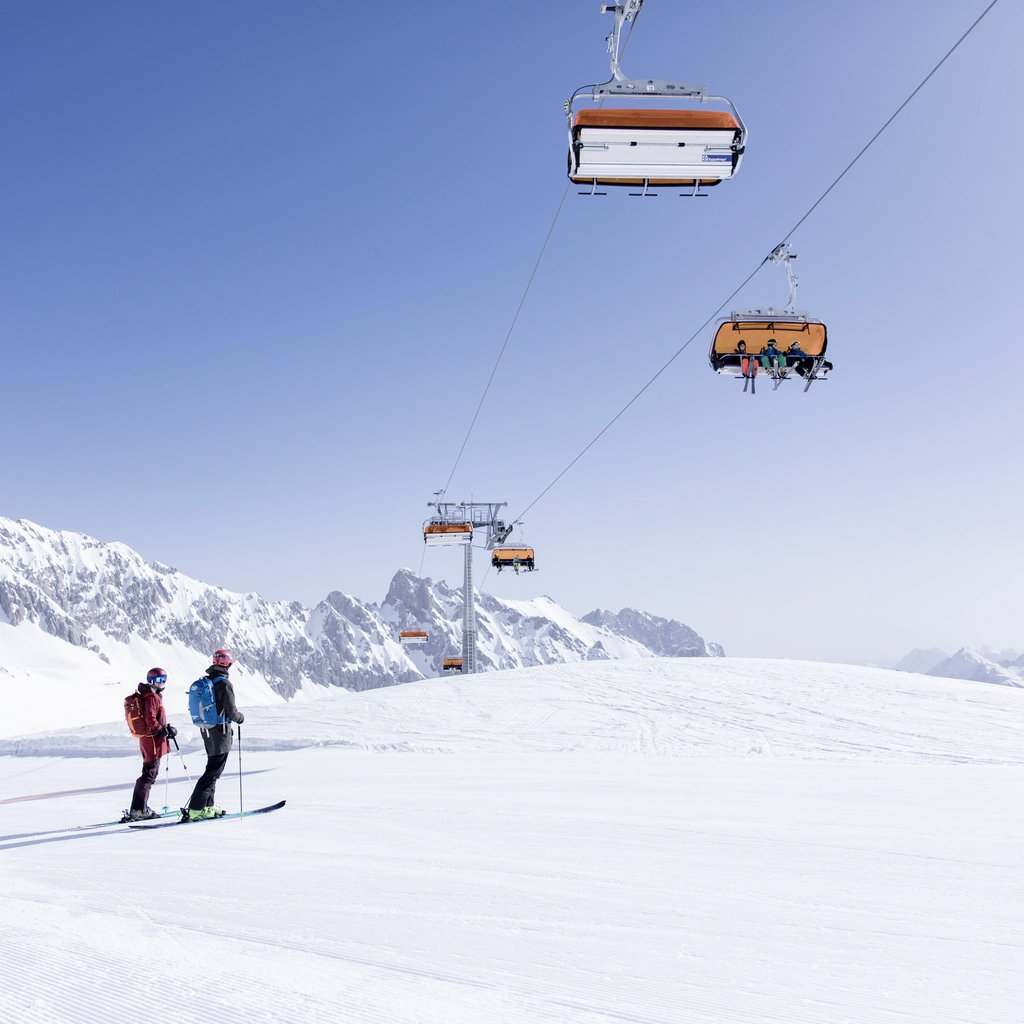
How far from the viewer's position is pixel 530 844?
5492 millimetres

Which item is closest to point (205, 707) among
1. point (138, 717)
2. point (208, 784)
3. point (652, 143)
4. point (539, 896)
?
point (208, 784)

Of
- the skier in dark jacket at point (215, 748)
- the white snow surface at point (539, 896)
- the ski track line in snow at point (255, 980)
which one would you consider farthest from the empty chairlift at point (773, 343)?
the ski track line in snow at point (255, 980)

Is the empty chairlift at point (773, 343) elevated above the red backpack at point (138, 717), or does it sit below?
above

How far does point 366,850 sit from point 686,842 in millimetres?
2416

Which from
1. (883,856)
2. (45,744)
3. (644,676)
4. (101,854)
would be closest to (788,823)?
(883,856)

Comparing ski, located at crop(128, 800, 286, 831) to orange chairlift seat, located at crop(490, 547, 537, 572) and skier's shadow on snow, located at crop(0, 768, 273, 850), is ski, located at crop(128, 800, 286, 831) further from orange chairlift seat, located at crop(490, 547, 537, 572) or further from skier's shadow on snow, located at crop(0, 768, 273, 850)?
orange chairlift seat, located at crop(490, 547, 537, 572)

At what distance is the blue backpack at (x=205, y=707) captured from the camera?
723 centimetres

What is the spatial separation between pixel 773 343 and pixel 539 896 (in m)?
11.8

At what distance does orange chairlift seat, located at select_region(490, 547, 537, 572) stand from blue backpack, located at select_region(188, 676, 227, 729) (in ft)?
85.6

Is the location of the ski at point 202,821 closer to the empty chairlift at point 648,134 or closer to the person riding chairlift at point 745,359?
the empty chairlift at point 648,134

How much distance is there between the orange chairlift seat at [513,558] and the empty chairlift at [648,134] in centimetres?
2511

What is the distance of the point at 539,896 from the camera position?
4.23 m

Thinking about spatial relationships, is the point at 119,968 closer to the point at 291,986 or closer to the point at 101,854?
the point at 291,986

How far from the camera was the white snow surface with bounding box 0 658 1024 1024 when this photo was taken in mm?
2973
